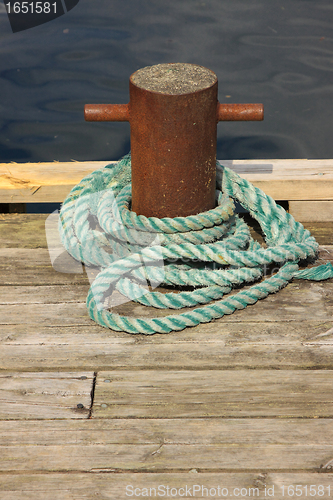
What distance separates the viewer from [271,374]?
1.53 m

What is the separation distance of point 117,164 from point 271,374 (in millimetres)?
1162

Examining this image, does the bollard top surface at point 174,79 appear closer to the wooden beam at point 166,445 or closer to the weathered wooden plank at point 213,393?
the weathered wooden plank at point 213,393

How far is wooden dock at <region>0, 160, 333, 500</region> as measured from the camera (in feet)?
4.04

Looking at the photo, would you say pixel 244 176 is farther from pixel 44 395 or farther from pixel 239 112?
pixel 44 395

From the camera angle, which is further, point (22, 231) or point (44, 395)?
point (22, 231)

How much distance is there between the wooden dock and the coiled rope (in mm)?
54

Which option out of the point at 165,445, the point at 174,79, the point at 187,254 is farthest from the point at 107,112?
the point at 165,445

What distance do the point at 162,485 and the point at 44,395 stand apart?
448mm

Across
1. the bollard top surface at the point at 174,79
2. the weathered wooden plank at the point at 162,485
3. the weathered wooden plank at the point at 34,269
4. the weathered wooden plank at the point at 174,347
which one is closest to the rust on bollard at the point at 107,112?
the bollard top surface at the point at 174,79

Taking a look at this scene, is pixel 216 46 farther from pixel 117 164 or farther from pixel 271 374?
pixel 271 374

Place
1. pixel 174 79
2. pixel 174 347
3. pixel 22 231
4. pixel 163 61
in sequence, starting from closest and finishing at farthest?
pixel 174 347 < pixel 174 79 < pixel 22 231 < pixel 163 61

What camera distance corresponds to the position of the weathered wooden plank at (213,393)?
141 cm

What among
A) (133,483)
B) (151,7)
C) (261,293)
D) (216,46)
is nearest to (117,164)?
(261,293)

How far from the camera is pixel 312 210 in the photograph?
245 cm
